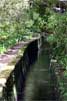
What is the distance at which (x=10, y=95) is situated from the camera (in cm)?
1112

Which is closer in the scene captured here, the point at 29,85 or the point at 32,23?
the point at 29,85

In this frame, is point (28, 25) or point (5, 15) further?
point (28, 25)

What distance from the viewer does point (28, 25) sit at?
Answer: 31.2 meters

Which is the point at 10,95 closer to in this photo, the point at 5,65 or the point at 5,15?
the point at 5,65

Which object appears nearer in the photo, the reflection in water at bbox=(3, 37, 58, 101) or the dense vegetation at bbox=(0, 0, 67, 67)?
the reflection in water at bbox=(3, 37, 58, 101)

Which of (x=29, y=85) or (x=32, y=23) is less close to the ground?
(x=29, y=85)

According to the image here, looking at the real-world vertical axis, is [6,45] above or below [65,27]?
below

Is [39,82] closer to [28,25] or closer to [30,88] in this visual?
[30,88]

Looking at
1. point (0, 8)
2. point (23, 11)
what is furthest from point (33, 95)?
point (23, 11)

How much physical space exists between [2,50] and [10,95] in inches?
343

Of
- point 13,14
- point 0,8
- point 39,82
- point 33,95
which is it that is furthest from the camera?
point 13,14

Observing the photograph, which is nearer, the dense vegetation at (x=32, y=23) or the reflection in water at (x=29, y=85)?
the reflection in water at (x=29, y=85)

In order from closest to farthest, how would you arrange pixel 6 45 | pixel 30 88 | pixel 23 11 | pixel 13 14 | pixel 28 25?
pixel 30 88, pixel 6 45, pixel 13 14, pixel 23 11, pixel 28 25

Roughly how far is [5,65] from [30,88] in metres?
2.92
